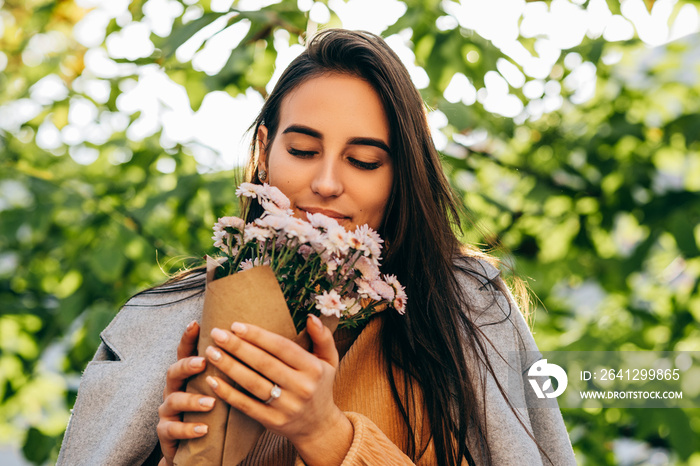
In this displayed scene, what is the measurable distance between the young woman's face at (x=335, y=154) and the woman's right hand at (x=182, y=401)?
41 cm

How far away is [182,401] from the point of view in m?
0.96

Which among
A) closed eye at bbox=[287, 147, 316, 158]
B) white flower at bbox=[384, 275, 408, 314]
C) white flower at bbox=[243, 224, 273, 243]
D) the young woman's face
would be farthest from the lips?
white flower at bbox=[243, 224, 273, 243]

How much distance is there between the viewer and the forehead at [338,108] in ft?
4.38

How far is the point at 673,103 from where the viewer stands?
272 centimetres

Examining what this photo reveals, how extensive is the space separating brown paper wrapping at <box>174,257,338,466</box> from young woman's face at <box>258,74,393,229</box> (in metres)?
0.39

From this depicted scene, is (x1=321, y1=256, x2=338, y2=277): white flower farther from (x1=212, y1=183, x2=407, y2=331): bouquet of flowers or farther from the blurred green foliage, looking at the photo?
the blurred green foliage

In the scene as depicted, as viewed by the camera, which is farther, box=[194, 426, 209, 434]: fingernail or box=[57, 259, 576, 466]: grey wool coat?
box=[57, 259, 576, 466]: grey wool coat

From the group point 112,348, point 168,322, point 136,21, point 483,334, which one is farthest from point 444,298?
point 136,21

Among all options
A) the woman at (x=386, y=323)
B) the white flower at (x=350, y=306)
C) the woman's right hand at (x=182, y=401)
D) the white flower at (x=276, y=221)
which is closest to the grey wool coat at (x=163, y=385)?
the woman at (x=386, y=323)

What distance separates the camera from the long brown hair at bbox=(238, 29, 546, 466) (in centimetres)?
133

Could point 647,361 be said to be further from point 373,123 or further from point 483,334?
point 373,123

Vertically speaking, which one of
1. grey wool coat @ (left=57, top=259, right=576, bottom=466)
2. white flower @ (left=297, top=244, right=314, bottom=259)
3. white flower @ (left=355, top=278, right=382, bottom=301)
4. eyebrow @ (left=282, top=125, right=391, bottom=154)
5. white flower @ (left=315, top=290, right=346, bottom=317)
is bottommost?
grey wool coat @ (left=57, top=259, right=576, bottom=466)

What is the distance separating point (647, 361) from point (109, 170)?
2.52m

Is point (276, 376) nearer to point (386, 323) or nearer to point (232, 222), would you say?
point (232, 222)
